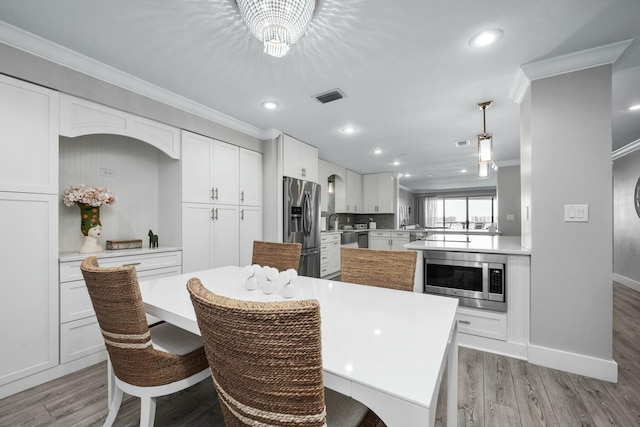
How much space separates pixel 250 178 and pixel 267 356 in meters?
3.21

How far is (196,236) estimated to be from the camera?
2.92 m

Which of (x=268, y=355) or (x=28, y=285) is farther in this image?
(x=28, y=285)

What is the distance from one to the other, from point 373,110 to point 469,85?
0.94 m

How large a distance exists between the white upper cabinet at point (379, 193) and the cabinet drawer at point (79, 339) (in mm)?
5766

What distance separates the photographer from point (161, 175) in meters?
2.99

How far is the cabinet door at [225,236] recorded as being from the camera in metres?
3.13

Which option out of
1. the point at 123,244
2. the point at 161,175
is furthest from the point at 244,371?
the point at 161,175

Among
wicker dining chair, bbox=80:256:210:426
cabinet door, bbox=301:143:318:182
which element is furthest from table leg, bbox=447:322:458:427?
cabinet door, bbox=301:143:318:182

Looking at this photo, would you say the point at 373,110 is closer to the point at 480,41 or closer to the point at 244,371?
the point at 480,41

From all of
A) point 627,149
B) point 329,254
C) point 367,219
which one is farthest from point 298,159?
point 627,149

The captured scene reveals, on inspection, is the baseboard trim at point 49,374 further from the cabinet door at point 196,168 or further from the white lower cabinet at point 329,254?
the white lower cabinet at point 329,254

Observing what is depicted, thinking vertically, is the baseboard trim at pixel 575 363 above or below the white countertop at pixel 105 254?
below

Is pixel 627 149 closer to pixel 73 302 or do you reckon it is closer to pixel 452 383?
pixel 452 383

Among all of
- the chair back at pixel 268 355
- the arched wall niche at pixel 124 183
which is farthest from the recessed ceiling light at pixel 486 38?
the arched wall niche at pixel 124 183
